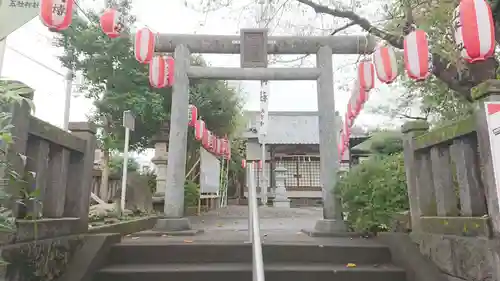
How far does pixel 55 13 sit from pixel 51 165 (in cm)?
287

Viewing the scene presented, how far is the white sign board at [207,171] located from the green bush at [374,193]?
697 centimetres

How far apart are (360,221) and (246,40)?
12.4 feet

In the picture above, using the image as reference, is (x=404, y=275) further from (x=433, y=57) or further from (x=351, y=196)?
(x=433, y=57)

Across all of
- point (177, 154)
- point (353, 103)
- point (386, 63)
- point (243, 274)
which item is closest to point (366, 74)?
point (386, 63)

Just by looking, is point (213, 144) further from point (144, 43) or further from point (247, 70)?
point (144, 43)

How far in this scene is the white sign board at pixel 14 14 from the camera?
3375 mm

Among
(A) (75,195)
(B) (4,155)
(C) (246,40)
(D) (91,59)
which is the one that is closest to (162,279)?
(A) (75,195)

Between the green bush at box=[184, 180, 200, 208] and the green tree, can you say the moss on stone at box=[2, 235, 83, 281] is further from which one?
the green bush at box=[184, 180, 200, 208]

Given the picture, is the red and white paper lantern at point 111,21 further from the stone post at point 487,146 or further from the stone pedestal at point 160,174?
the stone post at point 487,146

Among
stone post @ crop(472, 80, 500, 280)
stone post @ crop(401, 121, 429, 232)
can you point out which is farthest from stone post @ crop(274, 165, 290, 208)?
stone post @ crop(472, 80, 500, 280)

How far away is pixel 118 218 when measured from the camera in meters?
6.01

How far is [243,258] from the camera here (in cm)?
382

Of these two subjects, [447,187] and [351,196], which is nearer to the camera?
[447,187]

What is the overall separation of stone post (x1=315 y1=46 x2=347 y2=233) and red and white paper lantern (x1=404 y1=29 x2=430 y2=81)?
1.42m
